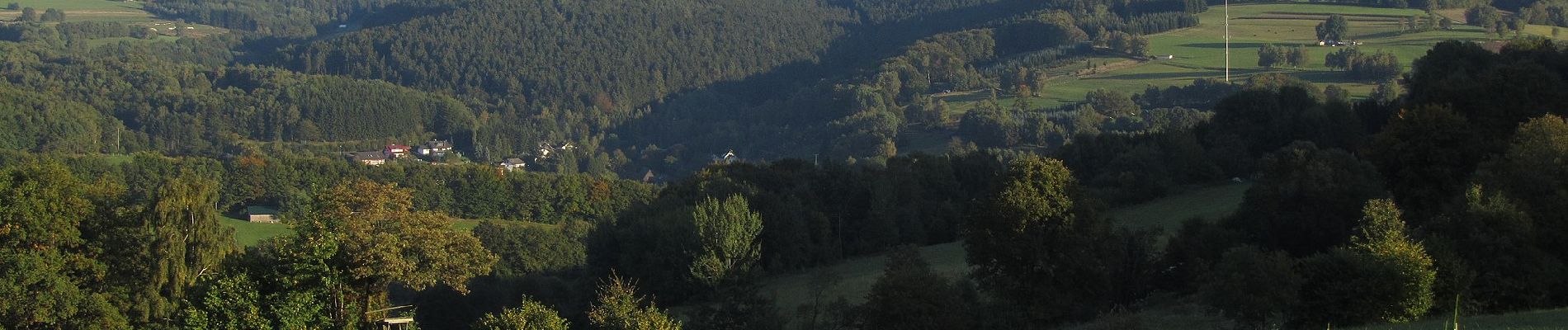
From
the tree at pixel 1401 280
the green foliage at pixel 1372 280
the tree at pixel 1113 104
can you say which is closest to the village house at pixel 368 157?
the tree at pixel 1113 104

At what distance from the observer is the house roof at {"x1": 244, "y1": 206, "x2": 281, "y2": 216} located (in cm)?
8438

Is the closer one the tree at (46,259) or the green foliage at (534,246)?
the tree at (46,259)

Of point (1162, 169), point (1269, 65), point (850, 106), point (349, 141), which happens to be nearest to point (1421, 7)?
point (1269, 65)

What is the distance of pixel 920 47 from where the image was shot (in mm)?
153625

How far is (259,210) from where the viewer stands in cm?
8512

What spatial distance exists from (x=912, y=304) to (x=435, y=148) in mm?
122930

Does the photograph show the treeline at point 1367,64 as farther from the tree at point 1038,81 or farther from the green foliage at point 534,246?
the green foliage at point 534,246

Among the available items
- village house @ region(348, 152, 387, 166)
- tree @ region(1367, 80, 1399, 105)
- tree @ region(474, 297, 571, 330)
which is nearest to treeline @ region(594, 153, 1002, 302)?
tree @ region(474, 297, 571, 330)

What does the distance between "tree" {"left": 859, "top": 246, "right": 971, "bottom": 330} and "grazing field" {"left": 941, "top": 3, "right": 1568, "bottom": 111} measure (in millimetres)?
71199

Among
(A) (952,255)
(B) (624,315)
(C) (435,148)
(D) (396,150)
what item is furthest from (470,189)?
(B) (624,315)

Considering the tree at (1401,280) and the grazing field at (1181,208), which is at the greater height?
the tree at (1401,280)

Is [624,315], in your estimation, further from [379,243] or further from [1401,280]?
[1401,280]

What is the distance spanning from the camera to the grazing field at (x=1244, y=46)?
4001 inches

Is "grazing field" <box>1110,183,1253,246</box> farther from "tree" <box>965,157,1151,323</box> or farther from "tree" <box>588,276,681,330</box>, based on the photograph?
"tree" <box>588,276,681,330</box>
